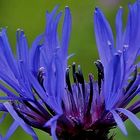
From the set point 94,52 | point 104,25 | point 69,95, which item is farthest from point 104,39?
point 94,52

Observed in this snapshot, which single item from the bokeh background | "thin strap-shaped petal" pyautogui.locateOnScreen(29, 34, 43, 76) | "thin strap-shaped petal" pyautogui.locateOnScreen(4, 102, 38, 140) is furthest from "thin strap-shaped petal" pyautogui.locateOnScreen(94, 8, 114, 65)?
the bokeh background

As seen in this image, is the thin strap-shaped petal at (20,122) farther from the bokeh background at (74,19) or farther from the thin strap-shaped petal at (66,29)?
the bokeh background at (74,19)

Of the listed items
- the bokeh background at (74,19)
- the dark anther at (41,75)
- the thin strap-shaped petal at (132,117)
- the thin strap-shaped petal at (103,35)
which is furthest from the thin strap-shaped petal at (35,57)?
the bokeh background at (74,19)

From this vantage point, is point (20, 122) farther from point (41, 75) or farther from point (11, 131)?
point (41, 75)

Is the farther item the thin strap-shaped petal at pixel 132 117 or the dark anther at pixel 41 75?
the dark anther at pixel 41 75

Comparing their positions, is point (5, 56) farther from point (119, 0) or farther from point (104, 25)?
point (119, 0)

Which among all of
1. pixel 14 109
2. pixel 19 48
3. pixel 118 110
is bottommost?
pixel 118 110
